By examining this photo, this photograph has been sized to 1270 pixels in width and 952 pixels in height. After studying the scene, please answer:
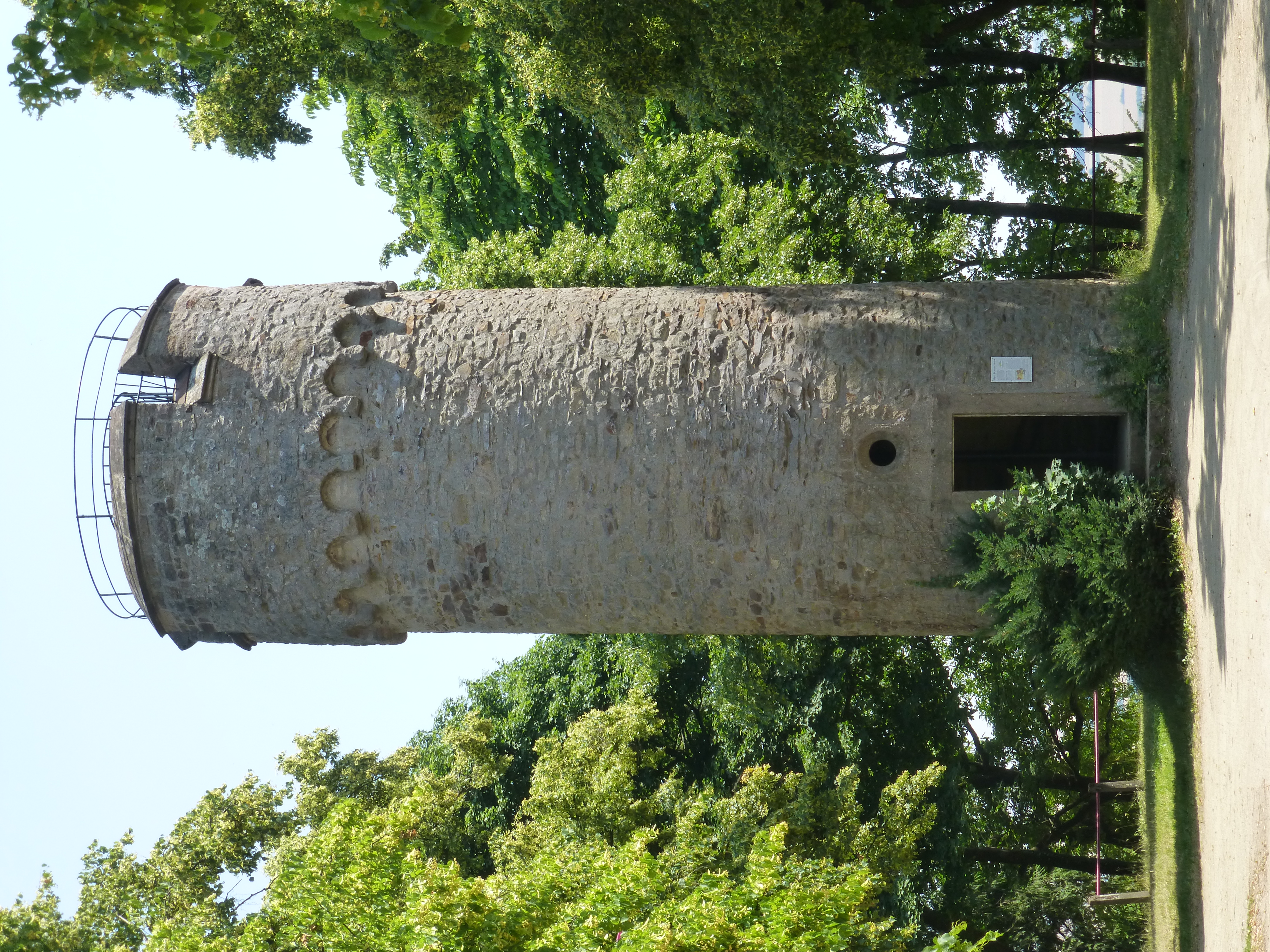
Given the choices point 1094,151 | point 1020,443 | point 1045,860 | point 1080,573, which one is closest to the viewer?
point 1080,573

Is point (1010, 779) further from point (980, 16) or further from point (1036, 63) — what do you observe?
point (980, 16)

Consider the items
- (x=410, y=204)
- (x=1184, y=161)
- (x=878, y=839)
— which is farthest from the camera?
(x=410, y=204)

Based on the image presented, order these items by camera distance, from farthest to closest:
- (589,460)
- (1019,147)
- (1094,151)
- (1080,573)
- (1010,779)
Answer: (1010,779)
(1019,147)
(1094,151)
(589,460)
(1080,573)

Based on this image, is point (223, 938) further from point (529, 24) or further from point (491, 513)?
point (529, 24)

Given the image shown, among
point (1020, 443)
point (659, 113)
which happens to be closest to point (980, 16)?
point (659, 113)

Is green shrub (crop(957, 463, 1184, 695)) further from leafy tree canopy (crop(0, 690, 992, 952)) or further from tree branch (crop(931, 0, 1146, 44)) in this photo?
tree branch (crop(931, 0, 1146, 44))

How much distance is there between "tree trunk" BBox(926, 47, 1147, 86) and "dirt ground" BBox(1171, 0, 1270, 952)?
636cm

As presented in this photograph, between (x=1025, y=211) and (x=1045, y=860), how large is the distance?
793 cm

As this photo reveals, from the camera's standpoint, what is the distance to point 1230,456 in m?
6.32

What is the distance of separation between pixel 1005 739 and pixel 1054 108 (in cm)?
796

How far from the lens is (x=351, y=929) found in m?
7.82

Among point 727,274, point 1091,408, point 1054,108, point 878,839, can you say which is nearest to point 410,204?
point 727,274

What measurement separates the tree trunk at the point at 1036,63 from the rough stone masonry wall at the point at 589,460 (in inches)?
266

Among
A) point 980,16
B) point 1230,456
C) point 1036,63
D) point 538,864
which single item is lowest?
point 538,864
